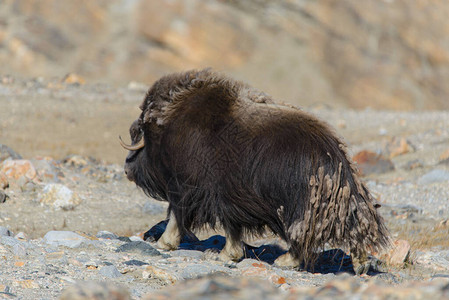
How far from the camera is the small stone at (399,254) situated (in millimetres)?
4355

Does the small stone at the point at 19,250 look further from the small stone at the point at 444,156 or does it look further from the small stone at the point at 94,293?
the small stone at the point at 444,156

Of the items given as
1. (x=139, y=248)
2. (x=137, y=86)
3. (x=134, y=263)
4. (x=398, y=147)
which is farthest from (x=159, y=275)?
(x=137, y=86)

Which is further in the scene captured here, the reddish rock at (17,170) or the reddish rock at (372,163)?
the reddish rock at (372,163)

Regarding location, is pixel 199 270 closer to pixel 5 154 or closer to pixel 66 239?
pixel 66 239

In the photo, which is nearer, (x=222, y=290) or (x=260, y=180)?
(x=222, y=290)

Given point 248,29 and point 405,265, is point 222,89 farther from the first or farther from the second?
point 248,29

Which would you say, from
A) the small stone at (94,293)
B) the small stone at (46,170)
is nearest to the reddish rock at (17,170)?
the small stone at (46,170)

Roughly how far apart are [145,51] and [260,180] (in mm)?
12069

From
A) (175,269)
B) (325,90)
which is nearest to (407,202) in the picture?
(175,269)

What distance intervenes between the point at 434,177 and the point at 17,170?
4642mm

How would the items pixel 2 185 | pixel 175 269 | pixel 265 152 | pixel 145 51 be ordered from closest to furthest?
pixel 175 269, pixel 265 152, pixel 2 185, pixel 145 51

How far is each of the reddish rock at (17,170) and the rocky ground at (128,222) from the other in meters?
0.01

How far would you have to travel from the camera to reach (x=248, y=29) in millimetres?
16500

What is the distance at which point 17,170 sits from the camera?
247 inches
